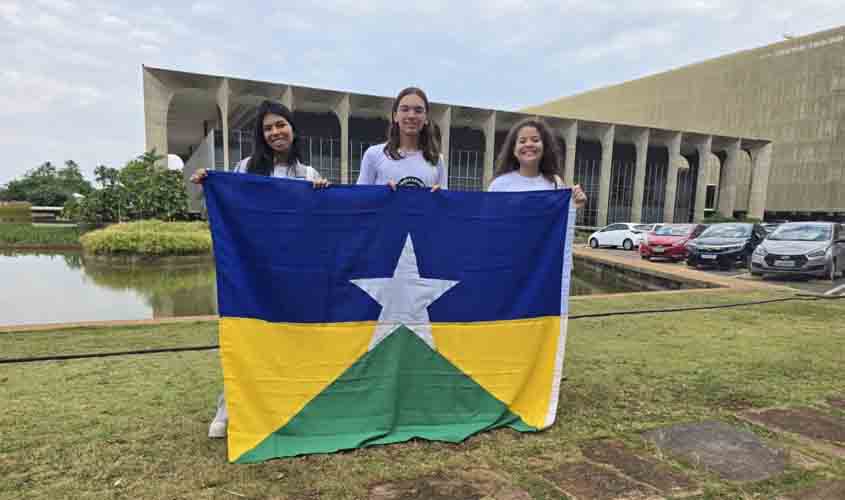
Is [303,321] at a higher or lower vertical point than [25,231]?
higher

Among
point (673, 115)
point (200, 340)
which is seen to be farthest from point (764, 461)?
point (673, 115)

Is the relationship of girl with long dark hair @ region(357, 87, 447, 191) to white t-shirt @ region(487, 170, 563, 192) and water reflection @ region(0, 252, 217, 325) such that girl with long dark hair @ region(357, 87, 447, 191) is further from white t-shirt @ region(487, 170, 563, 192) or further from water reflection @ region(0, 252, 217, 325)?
water reflection @ region(0, 252, 217, 325)

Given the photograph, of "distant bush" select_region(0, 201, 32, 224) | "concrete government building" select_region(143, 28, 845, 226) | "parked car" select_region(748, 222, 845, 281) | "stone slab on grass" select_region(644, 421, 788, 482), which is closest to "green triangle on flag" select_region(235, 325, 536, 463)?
"stone slab on grass" select_region(644, 421, 788, 482)

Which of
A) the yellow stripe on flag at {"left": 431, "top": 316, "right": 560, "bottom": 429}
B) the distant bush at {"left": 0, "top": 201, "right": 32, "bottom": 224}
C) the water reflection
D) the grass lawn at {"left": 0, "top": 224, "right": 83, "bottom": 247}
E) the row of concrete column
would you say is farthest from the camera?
the row of concrete column

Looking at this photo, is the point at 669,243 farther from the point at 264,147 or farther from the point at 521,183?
the point at 264,147

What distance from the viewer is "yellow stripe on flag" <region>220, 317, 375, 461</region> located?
7.38 feet

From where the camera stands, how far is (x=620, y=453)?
→ 2283 mm

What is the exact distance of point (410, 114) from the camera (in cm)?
257

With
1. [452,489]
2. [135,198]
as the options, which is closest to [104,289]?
[452,489]

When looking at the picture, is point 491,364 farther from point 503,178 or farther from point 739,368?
point 739,368

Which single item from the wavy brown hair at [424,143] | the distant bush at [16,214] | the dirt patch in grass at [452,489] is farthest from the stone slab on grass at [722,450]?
the distant bush at [16,214]

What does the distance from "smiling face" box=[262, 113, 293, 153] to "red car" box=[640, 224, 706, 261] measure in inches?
568

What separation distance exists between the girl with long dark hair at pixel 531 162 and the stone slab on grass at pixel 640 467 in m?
1.35

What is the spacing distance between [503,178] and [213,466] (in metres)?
2.19
